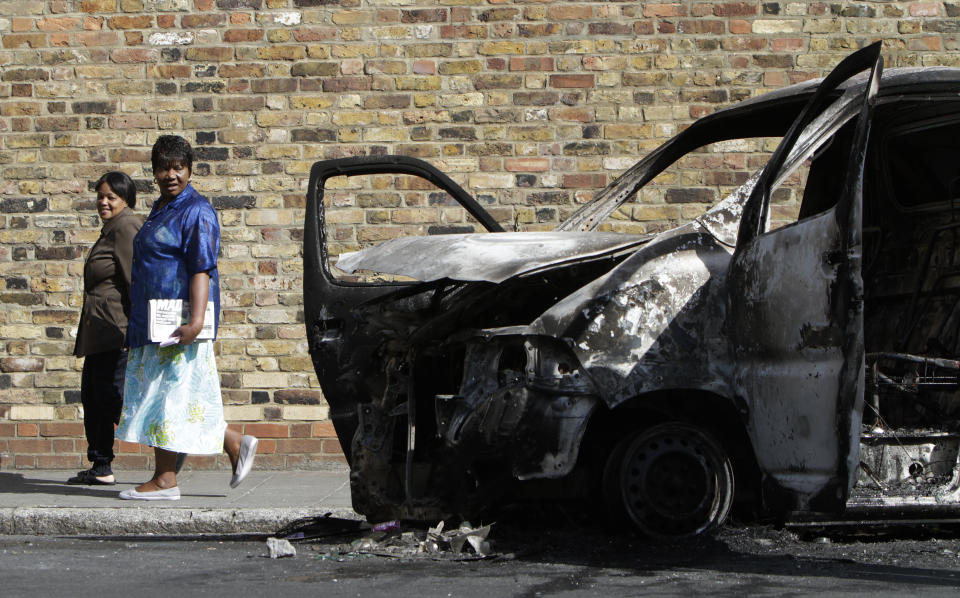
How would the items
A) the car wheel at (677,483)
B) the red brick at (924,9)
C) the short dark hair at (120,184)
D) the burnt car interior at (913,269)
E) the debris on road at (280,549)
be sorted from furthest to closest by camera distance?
the red brick at (924,9) → the short dark hair at (120,184) → the burnt car interior at (913,269) → the debris on road at (280,549) → the car wheel at (677,483)

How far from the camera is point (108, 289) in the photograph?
712 centimetres

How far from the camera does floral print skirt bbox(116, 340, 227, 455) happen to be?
245 inches

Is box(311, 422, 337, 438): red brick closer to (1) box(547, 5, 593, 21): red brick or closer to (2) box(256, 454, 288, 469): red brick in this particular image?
(2) box(256, 454, 288, 469): red brick

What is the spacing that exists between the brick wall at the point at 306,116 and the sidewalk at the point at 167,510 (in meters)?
1.31

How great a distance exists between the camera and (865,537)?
515 cm

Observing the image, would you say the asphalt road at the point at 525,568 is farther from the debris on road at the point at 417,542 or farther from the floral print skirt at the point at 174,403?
the floral print skirt at the point at 174,403

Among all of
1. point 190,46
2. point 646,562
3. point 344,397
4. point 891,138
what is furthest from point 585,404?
point 190,46

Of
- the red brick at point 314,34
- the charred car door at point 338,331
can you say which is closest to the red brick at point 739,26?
the red brick at point 314,34

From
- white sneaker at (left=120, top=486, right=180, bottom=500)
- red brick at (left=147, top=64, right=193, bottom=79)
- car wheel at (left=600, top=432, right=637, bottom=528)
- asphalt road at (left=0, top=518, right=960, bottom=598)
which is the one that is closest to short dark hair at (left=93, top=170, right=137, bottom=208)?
red brick at (left=147, top=64, right=193, bottom=79)

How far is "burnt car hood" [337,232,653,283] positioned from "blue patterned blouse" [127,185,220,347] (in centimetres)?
137

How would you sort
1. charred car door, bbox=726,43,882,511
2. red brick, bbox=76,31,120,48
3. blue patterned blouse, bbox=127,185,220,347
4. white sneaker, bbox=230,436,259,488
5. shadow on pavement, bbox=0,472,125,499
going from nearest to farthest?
charred car door, bbox=726,43,882,511 → blue patterned blouse, bbox=127,185,220,347 → white sneaker, bbox=230,436,259,488 → shadow on pavement, bbox=0,472,125,499 → red brick, bbox=76,31,120,48

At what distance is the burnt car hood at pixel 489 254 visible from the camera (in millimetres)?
4598

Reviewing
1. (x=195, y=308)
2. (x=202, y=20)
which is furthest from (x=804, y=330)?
(x=202, y=20)

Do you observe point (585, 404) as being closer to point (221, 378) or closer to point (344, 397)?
point (344, 397)
